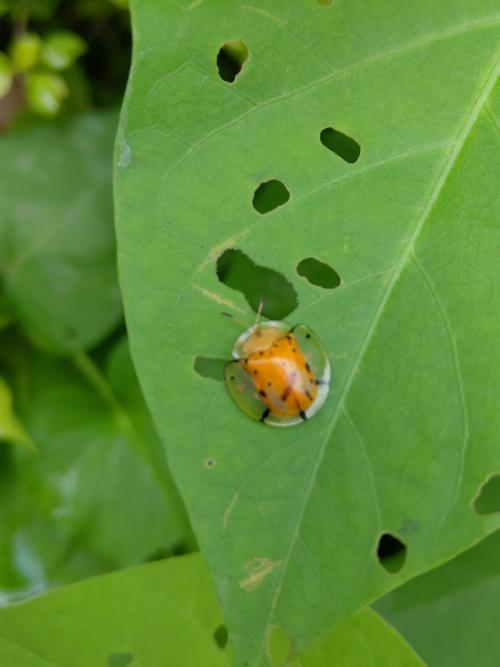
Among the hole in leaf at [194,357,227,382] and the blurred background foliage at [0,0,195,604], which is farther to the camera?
the blurred background foliage at [0,0,195,604]

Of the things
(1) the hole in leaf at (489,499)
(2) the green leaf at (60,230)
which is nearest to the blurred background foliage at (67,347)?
(2) the green leaf at (60,230)

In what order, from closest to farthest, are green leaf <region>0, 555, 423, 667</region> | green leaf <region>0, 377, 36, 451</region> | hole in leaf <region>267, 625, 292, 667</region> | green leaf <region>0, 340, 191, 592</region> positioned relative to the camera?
hole in leaf <region>267, 625, 292, 667</region>
green leaf <region>0, 555, 423, 667</region>
green leaf <region>0, 377, 36, 451</region>
green leaf <region>0, 340, 191, 592</region>

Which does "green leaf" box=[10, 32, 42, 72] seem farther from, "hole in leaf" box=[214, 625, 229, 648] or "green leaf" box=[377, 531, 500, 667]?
"green leaf" box=[377, 531, 500, 667]

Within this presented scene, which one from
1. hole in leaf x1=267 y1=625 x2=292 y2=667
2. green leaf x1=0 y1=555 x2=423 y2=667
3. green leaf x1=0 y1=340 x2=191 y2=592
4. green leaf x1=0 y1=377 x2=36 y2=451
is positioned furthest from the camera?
green leaf x1=0 y1=340 x2=191 y2=592

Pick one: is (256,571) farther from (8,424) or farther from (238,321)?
(8,424)

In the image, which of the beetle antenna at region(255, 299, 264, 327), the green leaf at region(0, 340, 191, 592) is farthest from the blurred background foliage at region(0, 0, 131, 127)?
the beetle antenna at region(255, 299, 264, 327)

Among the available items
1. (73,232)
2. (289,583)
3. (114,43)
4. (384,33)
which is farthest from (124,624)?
(114,43)
